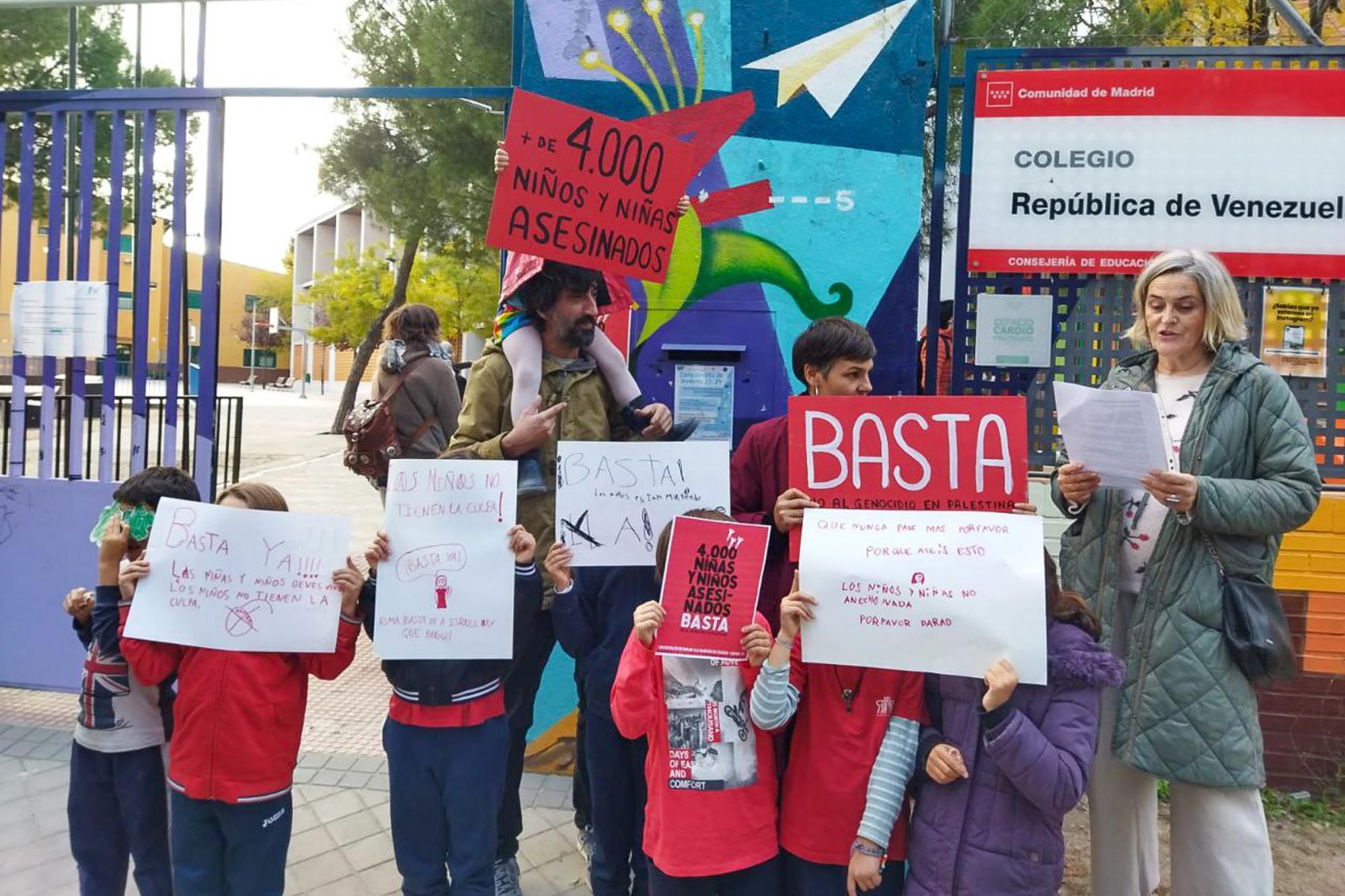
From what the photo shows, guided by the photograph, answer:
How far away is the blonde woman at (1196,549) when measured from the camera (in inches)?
95.4

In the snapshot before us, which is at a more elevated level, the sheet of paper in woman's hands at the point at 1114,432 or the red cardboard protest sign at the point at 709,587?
the sheet of paper in woman's hands at the point at 1114,432

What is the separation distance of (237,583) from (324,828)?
159cm

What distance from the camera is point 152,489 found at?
2.77m

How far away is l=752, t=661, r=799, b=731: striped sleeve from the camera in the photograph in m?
2.28

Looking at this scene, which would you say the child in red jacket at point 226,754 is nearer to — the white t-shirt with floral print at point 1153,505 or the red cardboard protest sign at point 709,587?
the red cardboard protest sign at point 709,587

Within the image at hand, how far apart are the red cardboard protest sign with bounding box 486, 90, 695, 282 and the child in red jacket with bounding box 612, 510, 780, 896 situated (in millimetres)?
1093

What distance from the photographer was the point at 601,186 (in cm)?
305

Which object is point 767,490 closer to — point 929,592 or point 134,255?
point 929,592

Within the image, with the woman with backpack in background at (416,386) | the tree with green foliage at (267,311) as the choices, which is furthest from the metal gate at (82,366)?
the tree with green foliage at (267,311)

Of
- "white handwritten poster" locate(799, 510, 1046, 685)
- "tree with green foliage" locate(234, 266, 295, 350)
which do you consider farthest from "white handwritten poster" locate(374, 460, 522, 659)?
"tree with green foliage" locate(234, 266, 295, 350)

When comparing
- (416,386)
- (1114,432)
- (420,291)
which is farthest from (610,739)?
(420,291)

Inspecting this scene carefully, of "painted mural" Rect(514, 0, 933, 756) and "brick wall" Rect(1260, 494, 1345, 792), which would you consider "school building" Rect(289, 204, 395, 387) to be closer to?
"painted mural" Rect(514, 0, 933, 756)

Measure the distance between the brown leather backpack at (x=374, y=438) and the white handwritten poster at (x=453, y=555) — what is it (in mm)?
2910

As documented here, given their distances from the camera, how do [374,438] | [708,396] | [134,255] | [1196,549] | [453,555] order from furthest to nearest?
[374,438] < [134,255] < [708,396] < [453,555] < [1196,549]
